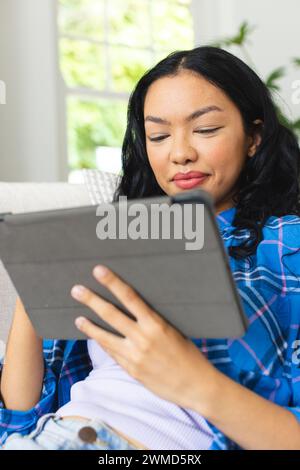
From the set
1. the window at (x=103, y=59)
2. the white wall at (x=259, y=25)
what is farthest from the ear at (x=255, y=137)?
the white wall at (x=259, y=25)

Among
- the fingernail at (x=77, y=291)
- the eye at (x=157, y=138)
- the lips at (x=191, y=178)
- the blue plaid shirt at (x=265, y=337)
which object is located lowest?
the blue plaid shirt at (x=265, y=337)

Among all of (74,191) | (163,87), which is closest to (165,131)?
(163,87)

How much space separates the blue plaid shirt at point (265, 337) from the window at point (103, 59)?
2.89m

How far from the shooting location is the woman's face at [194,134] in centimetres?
105

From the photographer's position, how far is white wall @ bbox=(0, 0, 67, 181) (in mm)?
3336

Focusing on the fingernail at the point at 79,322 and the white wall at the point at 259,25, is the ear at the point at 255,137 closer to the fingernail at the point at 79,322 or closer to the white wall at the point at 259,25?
the fingernail at the point at 79,322

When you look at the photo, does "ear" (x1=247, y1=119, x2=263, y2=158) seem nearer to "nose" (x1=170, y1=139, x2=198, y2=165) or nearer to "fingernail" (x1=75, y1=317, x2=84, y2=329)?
"nose" (x1=170, y1=139, x2=198, y2=165)

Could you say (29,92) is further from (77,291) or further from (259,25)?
(77,291)

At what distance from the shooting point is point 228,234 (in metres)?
1.08

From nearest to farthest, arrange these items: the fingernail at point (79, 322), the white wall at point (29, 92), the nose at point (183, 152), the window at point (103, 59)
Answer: the fingernail at point (79, 322), the nose at point (183, 152), the white wall at point (29, 92), the window at point (103, 59)

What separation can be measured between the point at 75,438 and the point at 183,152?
0.48 metres

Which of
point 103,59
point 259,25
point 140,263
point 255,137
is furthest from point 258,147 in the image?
point 259,25
